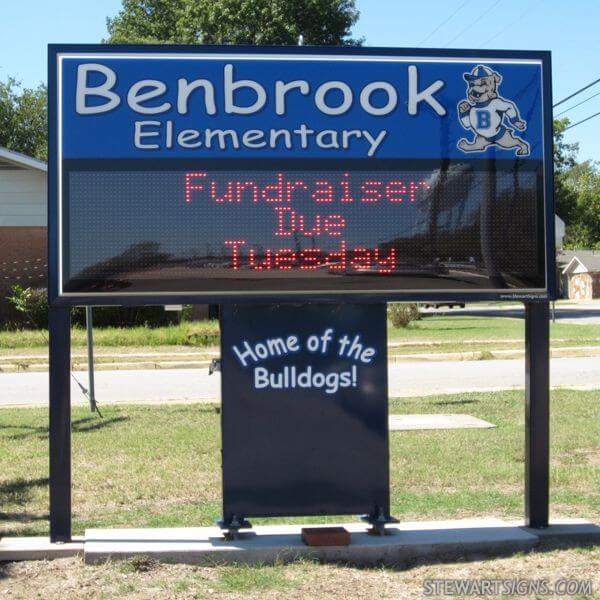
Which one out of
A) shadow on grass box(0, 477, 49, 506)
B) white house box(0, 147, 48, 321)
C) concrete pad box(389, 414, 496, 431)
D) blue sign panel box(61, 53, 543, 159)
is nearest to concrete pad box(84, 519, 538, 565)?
shadow on grass box(0, 477, 49, 506)

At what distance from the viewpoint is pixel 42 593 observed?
17.8 feet

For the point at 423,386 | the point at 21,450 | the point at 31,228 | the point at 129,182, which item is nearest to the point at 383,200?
the point at 129,182

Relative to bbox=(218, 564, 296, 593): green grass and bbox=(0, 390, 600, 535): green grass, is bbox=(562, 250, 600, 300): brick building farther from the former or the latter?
bbox=(218, 564, 296, 593): green grass

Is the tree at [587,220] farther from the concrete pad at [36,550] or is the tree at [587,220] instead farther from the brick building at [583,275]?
the concrete pad at [36,550]

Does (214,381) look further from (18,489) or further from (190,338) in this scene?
(18,489)

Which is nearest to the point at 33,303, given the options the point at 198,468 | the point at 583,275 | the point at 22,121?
the point at 198,468

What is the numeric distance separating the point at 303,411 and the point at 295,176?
1468 millimetres

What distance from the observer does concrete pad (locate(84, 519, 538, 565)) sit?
5.97 m

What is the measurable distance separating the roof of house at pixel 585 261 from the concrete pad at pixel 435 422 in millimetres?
69783

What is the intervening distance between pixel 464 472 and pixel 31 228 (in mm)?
21703

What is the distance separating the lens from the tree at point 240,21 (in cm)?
4169

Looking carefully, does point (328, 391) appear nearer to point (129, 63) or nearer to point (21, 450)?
point (129, 63)

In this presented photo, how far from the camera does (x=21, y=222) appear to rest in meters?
27.3

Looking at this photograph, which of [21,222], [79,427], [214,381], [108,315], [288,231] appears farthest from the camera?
[21,222]
